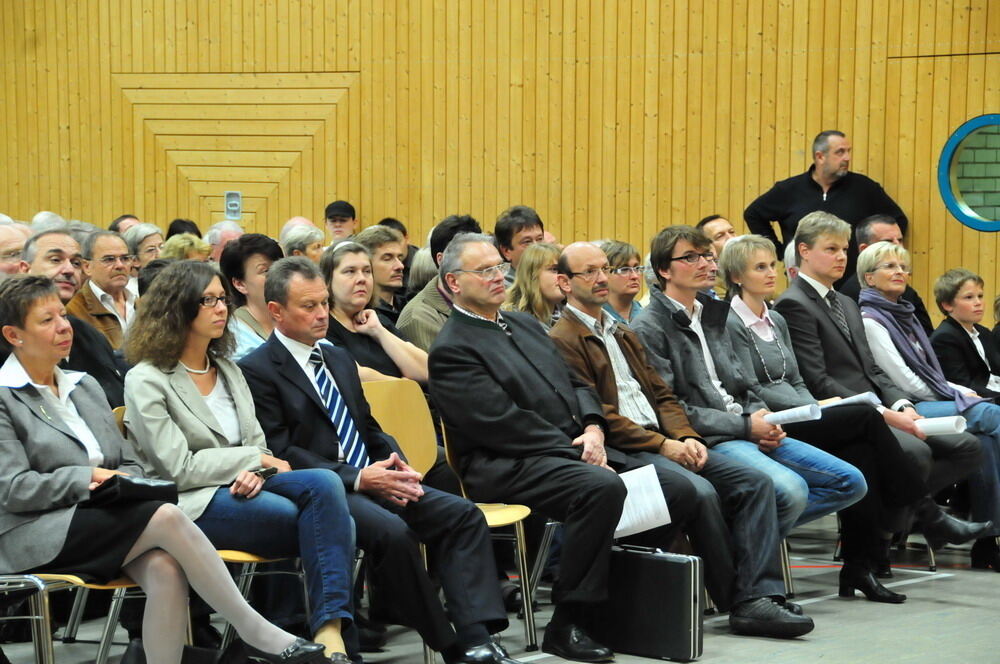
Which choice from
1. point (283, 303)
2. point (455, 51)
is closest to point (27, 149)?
point (455, 51)

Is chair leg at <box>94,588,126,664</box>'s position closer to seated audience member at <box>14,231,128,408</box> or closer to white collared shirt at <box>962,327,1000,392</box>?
seated audience member at <box>14,231,128,408</box>

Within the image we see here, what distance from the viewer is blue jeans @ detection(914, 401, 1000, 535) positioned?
5.96 m

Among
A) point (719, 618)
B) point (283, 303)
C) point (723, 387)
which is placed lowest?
point (719, 618)

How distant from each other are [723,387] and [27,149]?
7.82 m

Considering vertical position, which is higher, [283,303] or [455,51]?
[455,51]

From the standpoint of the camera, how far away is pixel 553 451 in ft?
15.1

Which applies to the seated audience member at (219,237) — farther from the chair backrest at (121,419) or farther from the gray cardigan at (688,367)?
the chair backrest at (121,419)

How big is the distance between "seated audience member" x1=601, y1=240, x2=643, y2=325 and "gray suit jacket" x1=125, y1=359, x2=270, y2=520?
1.88 m

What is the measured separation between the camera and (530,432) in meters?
4.58

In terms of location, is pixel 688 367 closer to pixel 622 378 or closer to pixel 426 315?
pixel 622 378

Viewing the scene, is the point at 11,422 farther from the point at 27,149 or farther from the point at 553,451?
the point at 27,149

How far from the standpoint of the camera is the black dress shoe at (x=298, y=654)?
3660mm

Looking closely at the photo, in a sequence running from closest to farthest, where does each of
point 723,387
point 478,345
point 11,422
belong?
point 11,422, point 478,345, point 723,387

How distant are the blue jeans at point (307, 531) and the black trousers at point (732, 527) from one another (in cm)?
130
